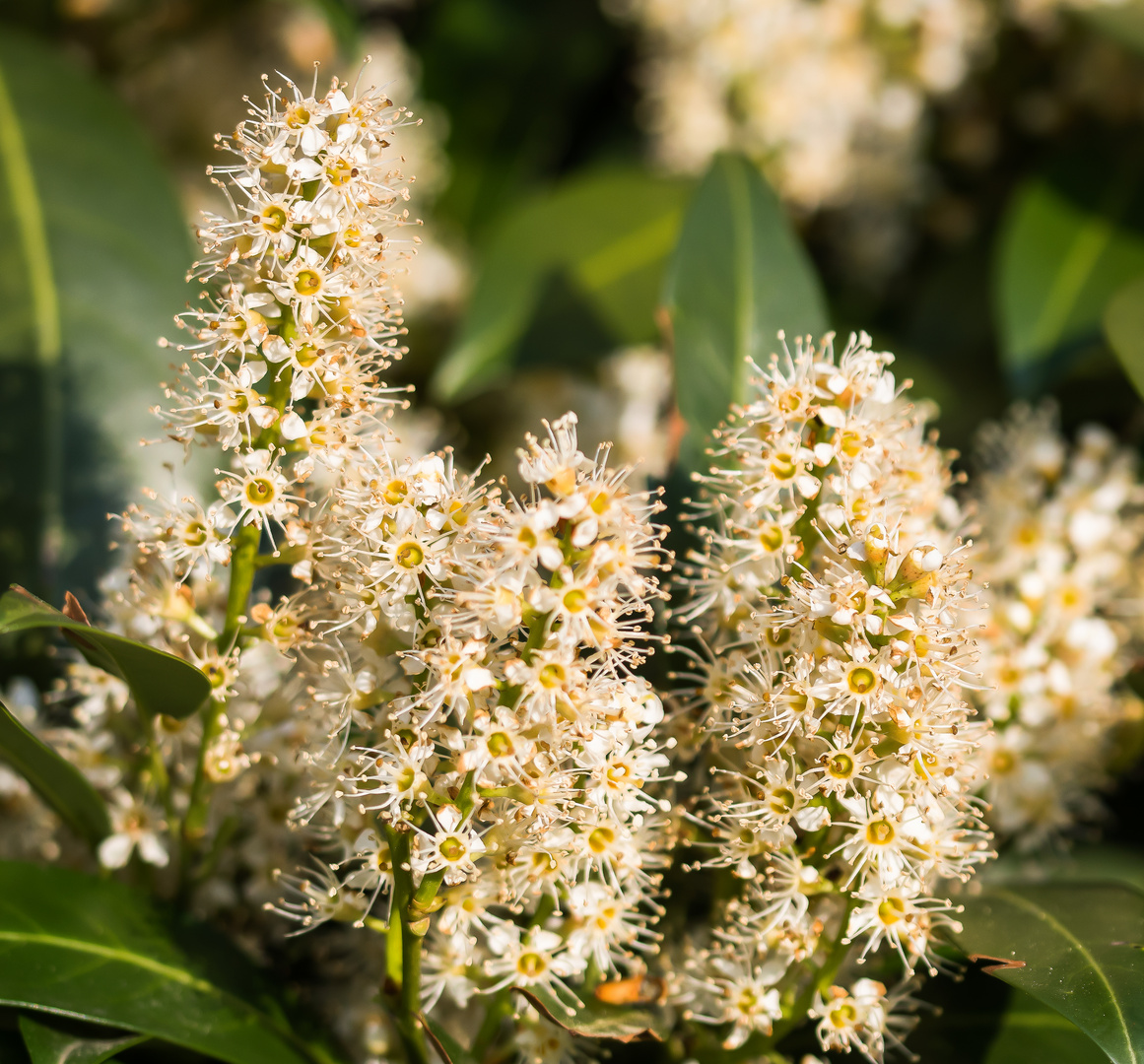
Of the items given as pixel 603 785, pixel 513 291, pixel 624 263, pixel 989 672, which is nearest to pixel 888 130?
pixel 624 263

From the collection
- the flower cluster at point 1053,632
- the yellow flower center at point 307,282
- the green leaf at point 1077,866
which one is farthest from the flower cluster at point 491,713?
the green leaf at point 1077,866

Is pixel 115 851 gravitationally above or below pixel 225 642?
below

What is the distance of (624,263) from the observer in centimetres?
149

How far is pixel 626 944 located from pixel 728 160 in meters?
0.86

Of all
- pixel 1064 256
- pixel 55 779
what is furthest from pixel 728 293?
pixel 55 779

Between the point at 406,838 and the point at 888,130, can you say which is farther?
the point at 888,130

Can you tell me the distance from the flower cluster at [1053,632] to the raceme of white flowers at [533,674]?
11 centimetres

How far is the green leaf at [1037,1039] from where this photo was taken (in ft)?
2.63

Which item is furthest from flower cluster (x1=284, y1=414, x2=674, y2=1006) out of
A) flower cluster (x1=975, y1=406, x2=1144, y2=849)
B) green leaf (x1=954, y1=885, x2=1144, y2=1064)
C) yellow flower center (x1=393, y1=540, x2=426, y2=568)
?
flower cluster (x1=975, y1=406, x2=1144, y2=849)

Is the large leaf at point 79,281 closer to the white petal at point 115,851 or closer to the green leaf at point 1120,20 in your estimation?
the white petal at point 115,851

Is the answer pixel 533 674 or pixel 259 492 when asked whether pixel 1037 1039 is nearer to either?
pixel 533 674

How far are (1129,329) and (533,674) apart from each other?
75 cm

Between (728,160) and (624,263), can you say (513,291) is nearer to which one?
(624,263)

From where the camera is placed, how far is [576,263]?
1484 mm
